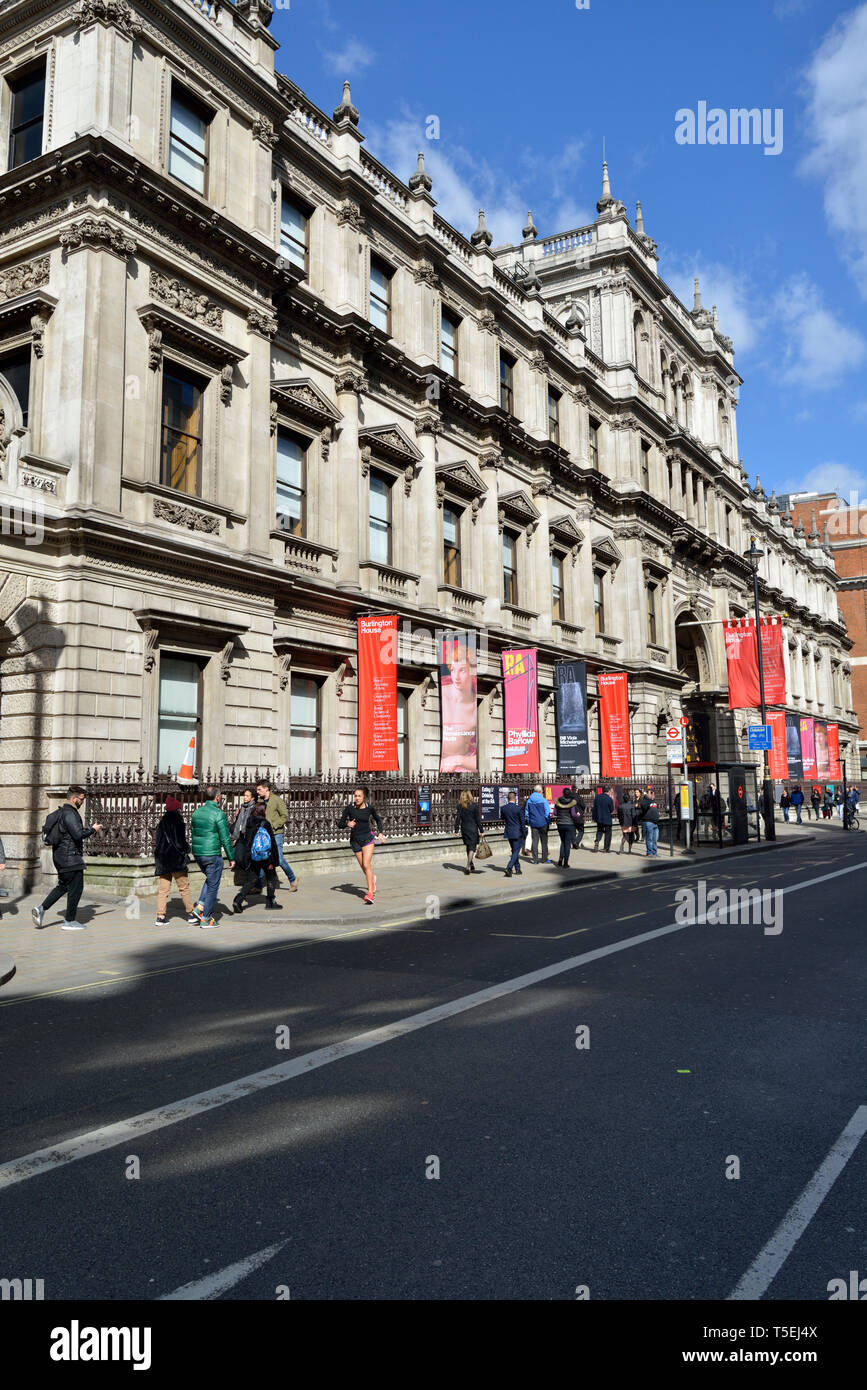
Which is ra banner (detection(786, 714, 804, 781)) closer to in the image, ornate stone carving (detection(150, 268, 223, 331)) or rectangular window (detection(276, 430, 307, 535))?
rectangular window (detection(276, 430, 307, 535))

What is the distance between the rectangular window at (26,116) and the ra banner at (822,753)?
54.7 metres

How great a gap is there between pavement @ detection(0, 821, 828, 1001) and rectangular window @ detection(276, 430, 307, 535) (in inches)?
324

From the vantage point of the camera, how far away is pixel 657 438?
41781 millimetres

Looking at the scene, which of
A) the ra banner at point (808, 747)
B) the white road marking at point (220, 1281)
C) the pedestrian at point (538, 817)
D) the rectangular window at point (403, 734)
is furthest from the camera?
the ra banner at point (808, 747)

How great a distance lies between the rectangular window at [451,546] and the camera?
27969 millimetres

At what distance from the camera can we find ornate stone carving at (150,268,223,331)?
1816 cm

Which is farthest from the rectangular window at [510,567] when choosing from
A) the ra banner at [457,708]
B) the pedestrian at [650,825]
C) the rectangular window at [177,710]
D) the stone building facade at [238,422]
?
the rectangular window at [177,710]

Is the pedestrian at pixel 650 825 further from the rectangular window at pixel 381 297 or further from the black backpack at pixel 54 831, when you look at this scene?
the black backpack at pixel 54 831

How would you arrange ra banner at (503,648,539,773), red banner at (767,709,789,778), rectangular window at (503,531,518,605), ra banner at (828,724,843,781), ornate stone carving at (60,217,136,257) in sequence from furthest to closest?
ra banner at (828,724,843,781)
red banner at (767,709,789,778)
rectangular window at (503,531,518,605)
ra banner at (503,648,539,773)
ornate stone carving at (60,217,136,257)

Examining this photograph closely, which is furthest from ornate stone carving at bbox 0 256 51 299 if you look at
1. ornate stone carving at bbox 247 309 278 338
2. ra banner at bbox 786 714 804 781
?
ra banner at bbox 786 714 804 781

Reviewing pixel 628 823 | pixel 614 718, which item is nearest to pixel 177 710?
pixel 628 823

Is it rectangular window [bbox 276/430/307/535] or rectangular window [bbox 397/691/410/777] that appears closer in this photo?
rectangular window [bbox 276/430/307/535]

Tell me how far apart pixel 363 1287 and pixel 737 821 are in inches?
1133

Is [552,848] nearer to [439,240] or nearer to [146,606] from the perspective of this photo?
[146,606]
